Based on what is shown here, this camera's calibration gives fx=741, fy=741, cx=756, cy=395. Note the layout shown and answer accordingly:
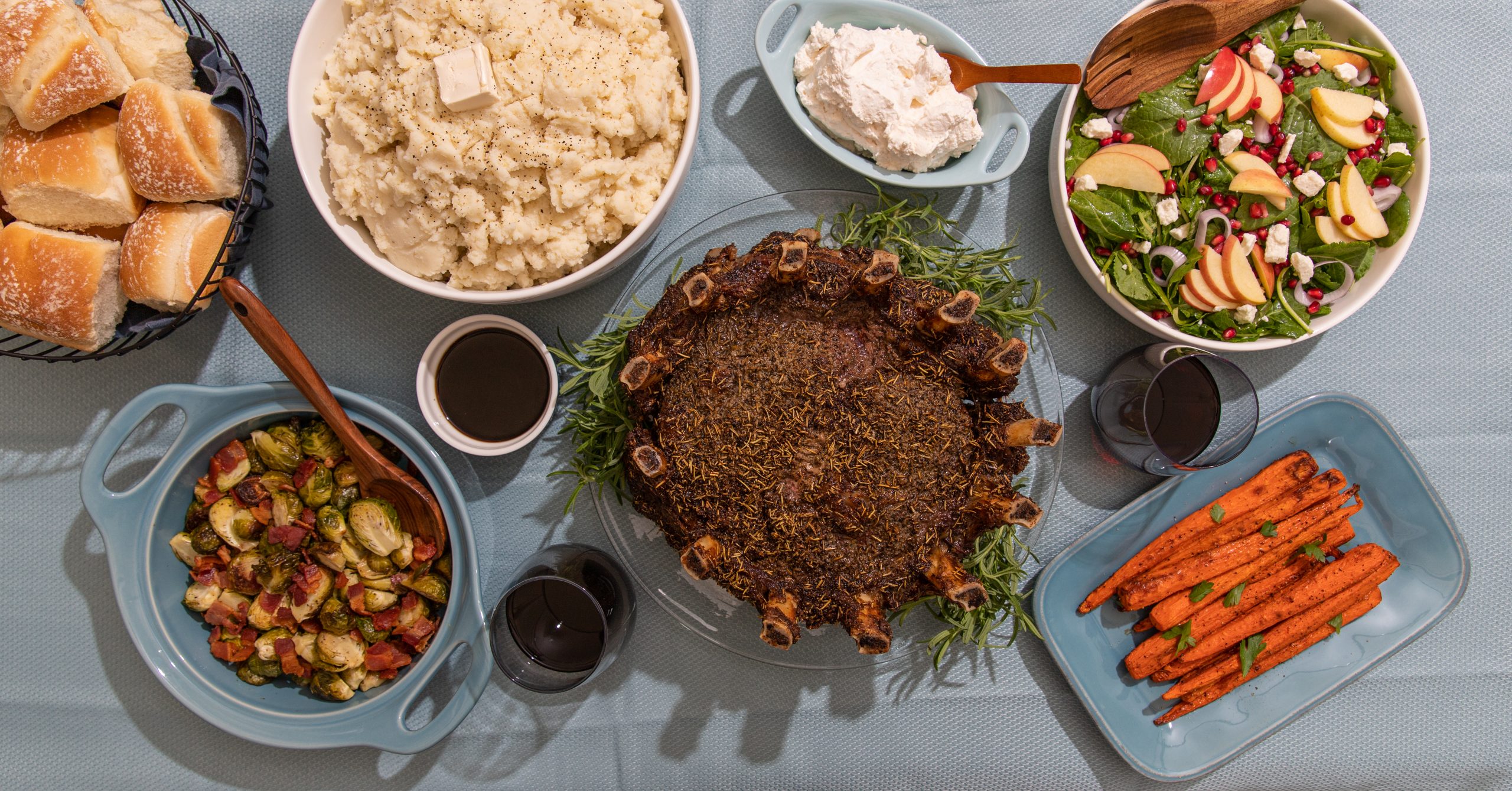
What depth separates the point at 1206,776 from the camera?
2703mm

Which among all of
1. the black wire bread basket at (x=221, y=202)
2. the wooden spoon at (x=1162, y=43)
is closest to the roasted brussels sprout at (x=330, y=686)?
the black wire bread basket at (x=221, y=202)

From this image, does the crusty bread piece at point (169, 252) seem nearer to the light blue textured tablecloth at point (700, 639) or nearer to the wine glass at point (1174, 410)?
the light blue textured tablecloth at point (700, 639)

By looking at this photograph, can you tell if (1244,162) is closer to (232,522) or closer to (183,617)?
(232,522)

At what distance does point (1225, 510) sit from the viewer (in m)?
2.54

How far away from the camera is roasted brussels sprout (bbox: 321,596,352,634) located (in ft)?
7.68

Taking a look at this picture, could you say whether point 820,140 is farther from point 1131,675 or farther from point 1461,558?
point 1461,558

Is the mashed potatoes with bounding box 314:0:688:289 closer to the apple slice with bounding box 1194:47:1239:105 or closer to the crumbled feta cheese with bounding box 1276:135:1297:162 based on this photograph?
the apple slice with bounding box 1194:47:1239:105

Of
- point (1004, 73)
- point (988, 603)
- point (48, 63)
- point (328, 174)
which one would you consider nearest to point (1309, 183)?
point (1004, 73)

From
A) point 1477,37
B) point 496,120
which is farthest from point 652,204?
point 1477,37

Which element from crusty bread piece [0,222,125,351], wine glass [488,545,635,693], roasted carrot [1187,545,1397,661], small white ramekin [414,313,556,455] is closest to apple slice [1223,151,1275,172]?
roasted carrot [1187,545,1397,661]

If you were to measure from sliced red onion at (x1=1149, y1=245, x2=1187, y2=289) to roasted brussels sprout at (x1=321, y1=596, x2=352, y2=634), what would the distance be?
2.82 metres

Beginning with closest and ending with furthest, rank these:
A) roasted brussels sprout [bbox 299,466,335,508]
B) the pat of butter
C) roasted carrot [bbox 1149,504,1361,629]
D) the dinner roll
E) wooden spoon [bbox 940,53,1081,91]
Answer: the pat of butter
the dinner roll
wooden spoon [bbox 940,53,1081,91]
roasted brussels sprout [bbox 299,466,335,508]
roasted carrot [bbox 1149,504,1361,629]

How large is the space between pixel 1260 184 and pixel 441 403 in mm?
2713

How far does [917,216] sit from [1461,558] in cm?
224
